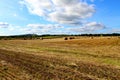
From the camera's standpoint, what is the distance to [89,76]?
12336 millimetres

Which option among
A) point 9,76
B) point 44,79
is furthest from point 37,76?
point 9,76

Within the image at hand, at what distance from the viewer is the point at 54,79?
11.6 meters

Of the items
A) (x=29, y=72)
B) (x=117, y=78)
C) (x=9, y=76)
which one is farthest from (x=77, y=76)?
(x=9, y=76)

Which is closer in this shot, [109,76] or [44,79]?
[44,79]

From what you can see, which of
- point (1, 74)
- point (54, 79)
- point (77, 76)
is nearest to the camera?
point (54, 79)

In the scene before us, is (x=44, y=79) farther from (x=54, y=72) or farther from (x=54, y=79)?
(x=54, y=72)

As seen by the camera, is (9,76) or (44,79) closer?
(44,79)

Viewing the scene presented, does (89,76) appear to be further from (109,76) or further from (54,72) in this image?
(54,72)

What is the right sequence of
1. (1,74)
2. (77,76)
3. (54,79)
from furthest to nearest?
(1,74), (77,76), (54,79)

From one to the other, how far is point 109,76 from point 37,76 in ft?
14.0

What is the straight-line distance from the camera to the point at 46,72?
44.4 feet

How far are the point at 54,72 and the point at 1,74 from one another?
336 cm

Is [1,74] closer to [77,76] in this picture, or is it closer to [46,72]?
[46,72]

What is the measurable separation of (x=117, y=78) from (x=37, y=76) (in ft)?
15.2
